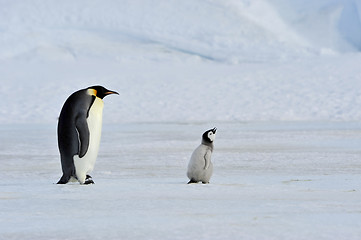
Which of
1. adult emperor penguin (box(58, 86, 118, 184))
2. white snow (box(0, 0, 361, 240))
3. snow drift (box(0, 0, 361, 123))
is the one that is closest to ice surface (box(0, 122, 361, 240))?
white snow (box(0, 0, 361, 240))

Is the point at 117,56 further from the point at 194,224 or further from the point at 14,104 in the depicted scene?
the point at 194,224

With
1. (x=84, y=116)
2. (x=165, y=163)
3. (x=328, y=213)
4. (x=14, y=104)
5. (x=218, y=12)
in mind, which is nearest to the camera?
(x=328, y=213)

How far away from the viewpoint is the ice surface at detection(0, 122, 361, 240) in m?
2.18

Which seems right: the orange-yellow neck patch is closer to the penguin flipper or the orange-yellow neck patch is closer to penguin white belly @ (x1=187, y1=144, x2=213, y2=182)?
the penguin flipper

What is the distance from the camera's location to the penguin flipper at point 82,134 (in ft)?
12.0

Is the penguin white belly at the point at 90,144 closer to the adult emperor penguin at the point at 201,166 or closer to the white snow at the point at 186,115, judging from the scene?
the white snow at the point at 186,115

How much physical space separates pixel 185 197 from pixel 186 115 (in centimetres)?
809

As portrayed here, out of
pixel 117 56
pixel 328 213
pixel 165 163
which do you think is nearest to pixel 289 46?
pixel 117 56

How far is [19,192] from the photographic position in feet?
10.1

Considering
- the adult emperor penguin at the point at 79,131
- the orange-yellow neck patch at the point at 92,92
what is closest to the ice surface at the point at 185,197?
the adult emperor penguin at the point at 79,131

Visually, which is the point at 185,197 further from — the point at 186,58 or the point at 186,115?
the point at 186,58

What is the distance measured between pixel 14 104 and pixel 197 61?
14.8ft

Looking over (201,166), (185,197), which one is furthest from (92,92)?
(185,197)

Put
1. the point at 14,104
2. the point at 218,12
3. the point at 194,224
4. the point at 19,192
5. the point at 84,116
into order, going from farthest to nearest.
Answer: the point at 218,12 < the point at 14,104 < the point at 84,116 < the point at 19,192 < the point at 194,224
